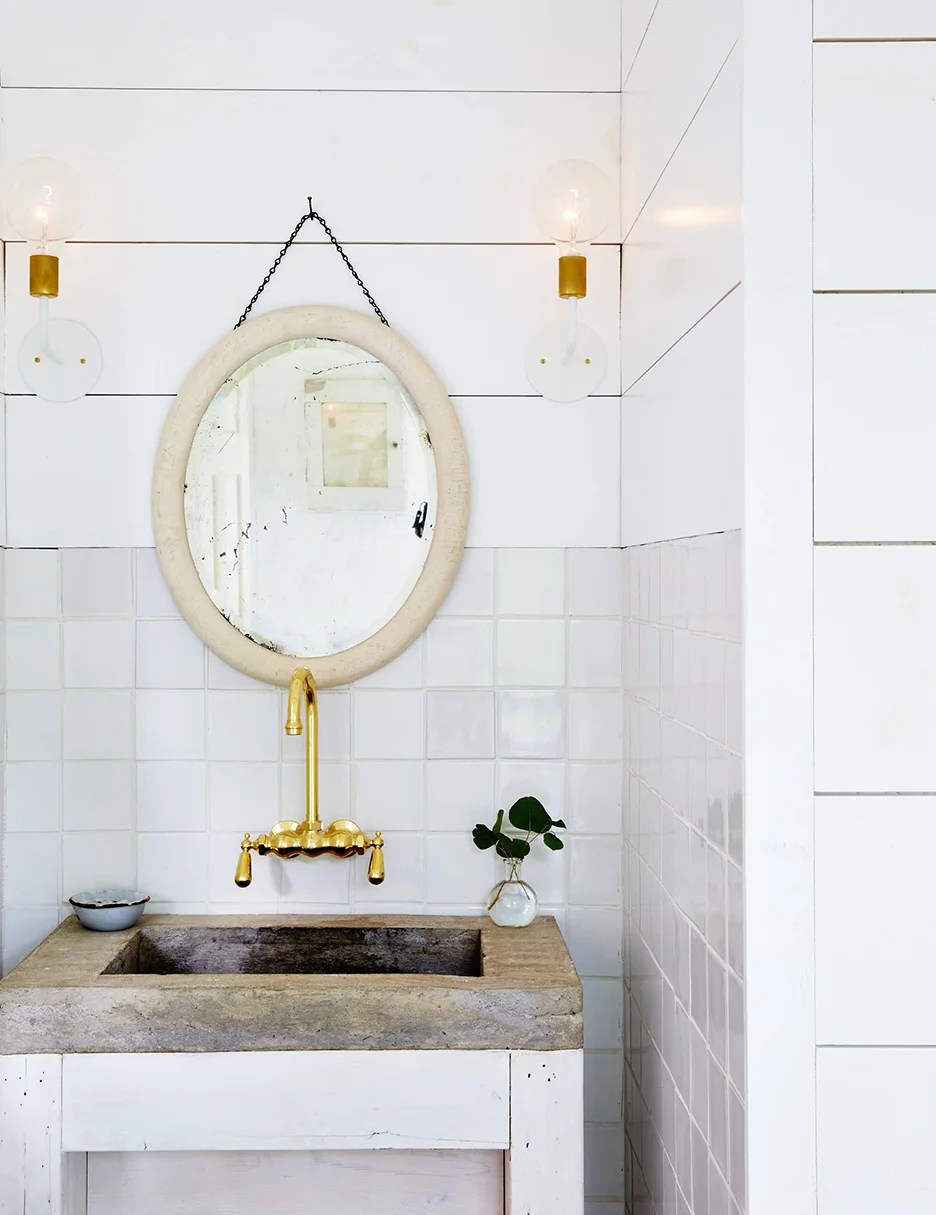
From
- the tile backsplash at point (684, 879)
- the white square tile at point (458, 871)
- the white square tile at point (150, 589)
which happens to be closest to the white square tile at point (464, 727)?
the white square tile at point (458, 871)

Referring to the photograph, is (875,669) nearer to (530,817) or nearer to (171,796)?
(530,817)

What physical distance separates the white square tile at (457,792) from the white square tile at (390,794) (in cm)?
2

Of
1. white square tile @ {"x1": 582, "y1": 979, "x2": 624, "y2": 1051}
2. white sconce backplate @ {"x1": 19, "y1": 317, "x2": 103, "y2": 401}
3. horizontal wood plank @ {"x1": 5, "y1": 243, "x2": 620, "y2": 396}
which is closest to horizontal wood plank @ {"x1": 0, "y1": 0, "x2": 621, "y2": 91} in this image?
horizontal wood plank @ {"x1": 5, "y1": 243, "x2": 620, "y2": 396}

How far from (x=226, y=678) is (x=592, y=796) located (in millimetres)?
619

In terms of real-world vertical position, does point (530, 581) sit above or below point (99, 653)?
above

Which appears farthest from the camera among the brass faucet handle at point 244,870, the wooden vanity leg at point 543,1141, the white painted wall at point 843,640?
the brass faucet handle at point 244,870

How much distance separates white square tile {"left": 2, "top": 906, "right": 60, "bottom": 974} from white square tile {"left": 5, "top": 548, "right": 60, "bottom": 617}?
478 mm

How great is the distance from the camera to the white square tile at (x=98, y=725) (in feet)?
6.10

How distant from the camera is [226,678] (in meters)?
1.86

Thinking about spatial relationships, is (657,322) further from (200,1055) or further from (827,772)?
(200,1055)

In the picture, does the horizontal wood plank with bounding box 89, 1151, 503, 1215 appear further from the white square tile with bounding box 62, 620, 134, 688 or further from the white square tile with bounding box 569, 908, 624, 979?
the white square tile with bounding box 62, 620, 134, 688

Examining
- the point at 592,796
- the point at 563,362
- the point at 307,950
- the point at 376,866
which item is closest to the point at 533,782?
the point at 592,796

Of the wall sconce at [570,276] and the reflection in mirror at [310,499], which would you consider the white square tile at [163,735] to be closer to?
the reflection in mirror at [310,499]

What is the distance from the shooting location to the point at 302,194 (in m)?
1.85
